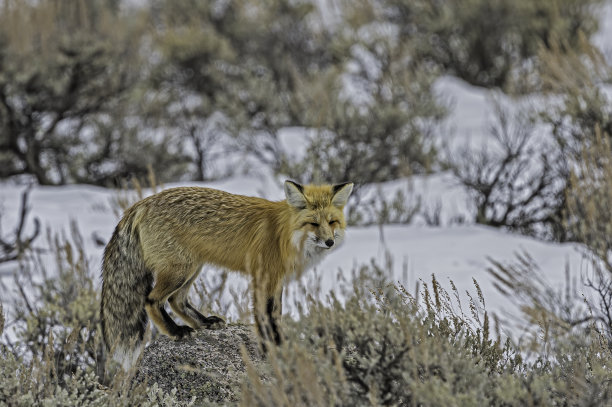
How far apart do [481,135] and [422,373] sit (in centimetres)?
912

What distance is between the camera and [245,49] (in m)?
14.2

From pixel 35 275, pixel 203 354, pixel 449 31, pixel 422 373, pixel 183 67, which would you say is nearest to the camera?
pixel 422 373

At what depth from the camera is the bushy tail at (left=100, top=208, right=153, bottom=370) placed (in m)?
3.88

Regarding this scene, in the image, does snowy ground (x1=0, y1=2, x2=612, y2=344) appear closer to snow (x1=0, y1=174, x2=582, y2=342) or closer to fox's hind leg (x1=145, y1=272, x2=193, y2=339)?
snow (x1=0, y1=174, x2=582, y2=342)

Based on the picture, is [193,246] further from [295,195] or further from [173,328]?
[295,195]

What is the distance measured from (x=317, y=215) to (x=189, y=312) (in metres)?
1.07

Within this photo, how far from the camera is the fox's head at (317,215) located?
3.60 m

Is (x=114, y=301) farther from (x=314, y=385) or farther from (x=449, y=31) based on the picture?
(x=449, y=31)

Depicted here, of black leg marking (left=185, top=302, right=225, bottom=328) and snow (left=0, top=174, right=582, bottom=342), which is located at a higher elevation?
black leg marking (left=185, top=302, right=225, bottom=328)

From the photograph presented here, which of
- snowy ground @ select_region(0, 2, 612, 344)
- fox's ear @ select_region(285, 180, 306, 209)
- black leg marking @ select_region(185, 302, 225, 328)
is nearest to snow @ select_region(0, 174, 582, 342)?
snowy ground @ select_region(0, 2, 612, 344)

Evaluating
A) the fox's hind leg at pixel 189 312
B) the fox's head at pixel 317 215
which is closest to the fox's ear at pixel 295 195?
the fox's head at pixel 317 215

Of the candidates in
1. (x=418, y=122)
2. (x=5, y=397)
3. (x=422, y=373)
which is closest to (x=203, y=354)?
(x=5, y=397)

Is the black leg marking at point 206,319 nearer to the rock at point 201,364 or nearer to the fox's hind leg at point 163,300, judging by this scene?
the rock at point 201,364

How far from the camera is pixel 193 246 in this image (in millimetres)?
3828
